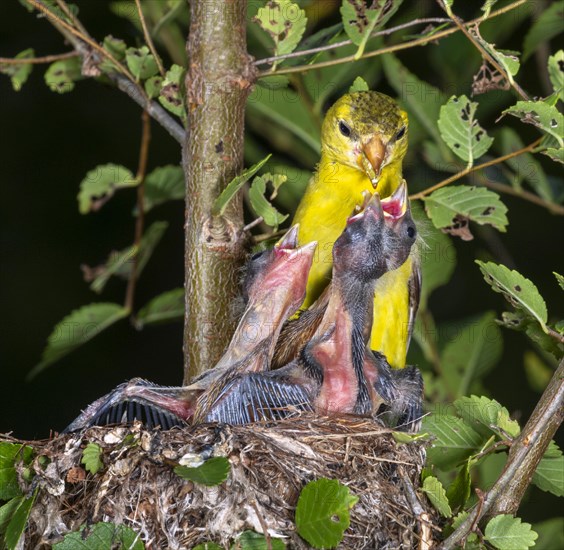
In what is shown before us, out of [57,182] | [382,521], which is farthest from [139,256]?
[57,182]

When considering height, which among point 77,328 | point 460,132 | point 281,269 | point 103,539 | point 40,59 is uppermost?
point 40,59

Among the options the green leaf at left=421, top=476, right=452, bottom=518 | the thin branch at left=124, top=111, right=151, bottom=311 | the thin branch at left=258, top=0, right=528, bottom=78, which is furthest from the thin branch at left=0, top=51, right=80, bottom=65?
the green leaf at left=421, top=476, right=452, bottom=518

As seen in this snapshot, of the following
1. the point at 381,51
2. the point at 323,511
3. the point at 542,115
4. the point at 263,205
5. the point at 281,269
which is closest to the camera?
the point at 323,511

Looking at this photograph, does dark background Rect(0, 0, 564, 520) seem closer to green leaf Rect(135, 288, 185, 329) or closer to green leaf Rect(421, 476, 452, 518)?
green leaf Rect(135, 288, 185, 329)

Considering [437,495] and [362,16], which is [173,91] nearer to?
[362,16]

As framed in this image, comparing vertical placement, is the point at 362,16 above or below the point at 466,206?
above

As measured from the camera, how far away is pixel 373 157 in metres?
3.13

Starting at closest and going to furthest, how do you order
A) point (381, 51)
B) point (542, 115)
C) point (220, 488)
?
point (220, 488)
point (542, 115)
point (381, 51)

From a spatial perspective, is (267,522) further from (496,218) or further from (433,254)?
(433,254)

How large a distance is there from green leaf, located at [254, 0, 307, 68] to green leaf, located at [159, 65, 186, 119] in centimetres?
26

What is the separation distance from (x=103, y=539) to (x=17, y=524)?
16 centimetres

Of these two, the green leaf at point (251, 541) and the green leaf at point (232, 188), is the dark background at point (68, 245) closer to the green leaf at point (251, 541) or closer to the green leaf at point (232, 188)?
the green leaf at point (232, 188)

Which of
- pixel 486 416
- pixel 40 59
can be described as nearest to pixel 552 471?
pixel 486 416

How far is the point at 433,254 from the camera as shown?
10.4 feet
